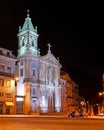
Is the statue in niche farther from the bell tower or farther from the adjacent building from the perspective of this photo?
the bell tower

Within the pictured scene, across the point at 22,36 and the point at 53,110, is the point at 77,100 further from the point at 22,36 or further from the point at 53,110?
the point at 22,36

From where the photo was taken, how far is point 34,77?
8856 cm

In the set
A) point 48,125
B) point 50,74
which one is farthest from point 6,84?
point 48,125

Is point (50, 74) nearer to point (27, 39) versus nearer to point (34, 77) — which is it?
point (34, 77)

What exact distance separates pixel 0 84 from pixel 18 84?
13.7m

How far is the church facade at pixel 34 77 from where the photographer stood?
275ft

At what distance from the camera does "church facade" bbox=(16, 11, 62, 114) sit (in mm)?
83938

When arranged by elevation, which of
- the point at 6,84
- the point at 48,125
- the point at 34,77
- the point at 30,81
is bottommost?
the point at 48,125

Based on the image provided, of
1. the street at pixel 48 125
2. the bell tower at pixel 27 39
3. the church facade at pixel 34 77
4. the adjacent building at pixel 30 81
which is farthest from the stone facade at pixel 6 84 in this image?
the street at pixel 48 125

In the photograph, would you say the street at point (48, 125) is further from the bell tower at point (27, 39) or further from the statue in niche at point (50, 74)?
the statue in niche at point (50, 74)

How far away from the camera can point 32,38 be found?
92.3 metres

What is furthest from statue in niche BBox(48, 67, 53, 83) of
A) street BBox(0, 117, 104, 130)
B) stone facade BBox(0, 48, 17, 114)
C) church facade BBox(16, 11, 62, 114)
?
street BBox(0, 117, 104, 130)

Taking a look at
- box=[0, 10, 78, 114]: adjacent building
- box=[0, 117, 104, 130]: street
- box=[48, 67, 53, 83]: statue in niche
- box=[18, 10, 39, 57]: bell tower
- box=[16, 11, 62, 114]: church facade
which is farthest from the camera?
box=[48, 67, 53, 83]: statue in niche

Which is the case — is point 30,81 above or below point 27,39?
below
